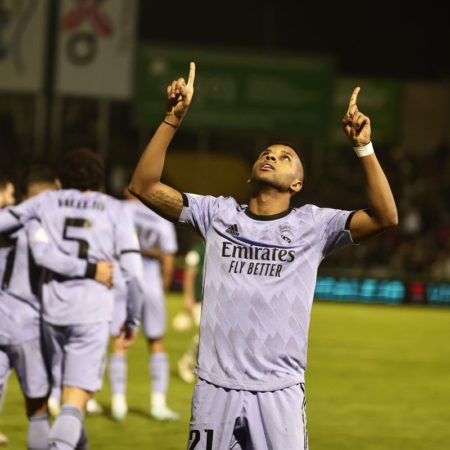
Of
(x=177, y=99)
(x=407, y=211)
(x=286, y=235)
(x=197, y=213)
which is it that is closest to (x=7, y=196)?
(x=197, y=213)

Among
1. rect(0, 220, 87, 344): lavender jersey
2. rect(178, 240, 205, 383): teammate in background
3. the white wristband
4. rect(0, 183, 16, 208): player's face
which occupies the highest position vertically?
the white wristband

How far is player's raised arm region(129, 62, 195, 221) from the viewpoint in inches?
207

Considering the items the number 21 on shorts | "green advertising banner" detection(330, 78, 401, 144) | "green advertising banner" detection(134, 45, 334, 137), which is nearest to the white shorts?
the number 21 on shorts

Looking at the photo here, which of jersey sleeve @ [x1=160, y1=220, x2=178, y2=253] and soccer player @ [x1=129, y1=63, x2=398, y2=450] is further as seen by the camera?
jersey sleeve @ [x1=160, y1=220, x2=178, y2=253]

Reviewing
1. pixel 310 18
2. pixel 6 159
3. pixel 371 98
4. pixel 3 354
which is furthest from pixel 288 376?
pixel 310 18

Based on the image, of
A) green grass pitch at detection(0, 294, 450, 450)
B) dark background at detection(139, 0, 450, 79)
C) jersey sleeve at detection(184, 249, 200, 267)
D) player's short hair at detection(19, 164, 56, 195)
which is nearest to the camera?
player's short hair at detection(19, 164, 56, 195)

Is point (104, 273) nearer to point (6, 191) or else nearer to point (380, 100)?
point (6, 191)

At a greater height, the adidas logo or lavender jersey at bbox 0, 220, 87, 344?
the adidas logo

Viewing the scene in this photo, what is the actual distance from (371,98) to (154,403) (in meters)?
27.0

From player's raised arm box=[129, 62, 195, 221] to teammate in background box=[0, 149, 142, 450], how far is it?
64.3 inches

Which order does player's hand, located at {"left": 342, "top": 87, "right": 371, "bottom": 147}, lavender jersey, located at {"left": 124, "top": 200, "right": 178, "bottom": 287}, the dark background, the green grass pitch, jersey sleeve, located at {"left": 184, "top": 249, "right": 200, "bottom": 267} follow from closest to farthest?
1. player's hand, located at {"left": 342, "top": 87, "right": 371, "bottom": 147}
2. the green grass pitch
3. lavender jersey, located at {"left": 124, "top": 200, "right": 178, "bottom": 287}
4. jersey sleeve, located at {"left": 184, "top": 249, "right": 200, "bottom": 267}
5. the dark background

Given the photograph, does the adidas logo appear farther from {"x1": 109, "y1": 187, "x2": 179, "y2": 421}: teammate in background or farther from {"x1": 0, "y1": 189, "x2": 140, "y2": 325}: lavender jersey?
{"x1": 109, "y1": 187, "x2": 179, "y2": 421}: teammate in background

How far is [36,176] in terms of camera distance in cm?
751

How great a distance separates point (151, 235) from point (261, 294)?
5.54 meters
